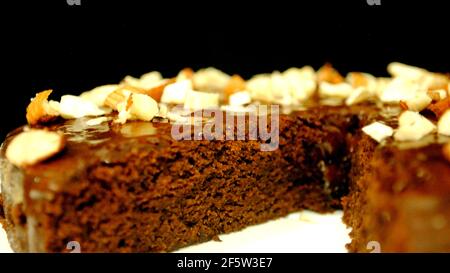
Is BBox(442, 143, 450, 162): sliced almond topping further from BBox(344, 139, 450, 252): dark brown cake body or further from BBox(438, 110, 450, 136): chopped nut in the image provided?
BBox(438, 110, 450, 136): chopped nut

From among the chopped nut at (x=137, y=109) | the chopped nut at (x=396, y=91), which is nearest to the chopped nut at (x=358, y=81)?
the chopped nut at (x=396, y=91)

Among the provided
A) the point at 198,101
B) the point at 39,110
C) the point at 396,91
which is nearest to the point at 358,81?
the point at 396,91

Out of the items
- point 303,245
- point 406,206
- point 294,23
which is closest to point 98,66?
point 294,23

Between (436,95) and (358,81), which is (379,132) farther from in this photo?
(358,81)

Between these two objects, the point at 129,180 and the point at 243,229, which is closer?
the point at 129,180

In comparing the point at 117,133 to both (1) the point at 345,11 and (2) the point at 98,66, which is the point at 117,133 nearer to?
(2) the point at 98,66

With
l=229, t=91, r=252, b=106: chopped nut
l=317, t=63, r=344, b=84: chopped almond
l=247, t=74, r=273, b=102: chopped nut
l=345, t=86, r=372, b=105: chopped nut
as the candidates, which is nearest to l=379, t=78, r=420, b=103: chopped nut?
l=345, t=86, r=372, b=105: chopped nut
